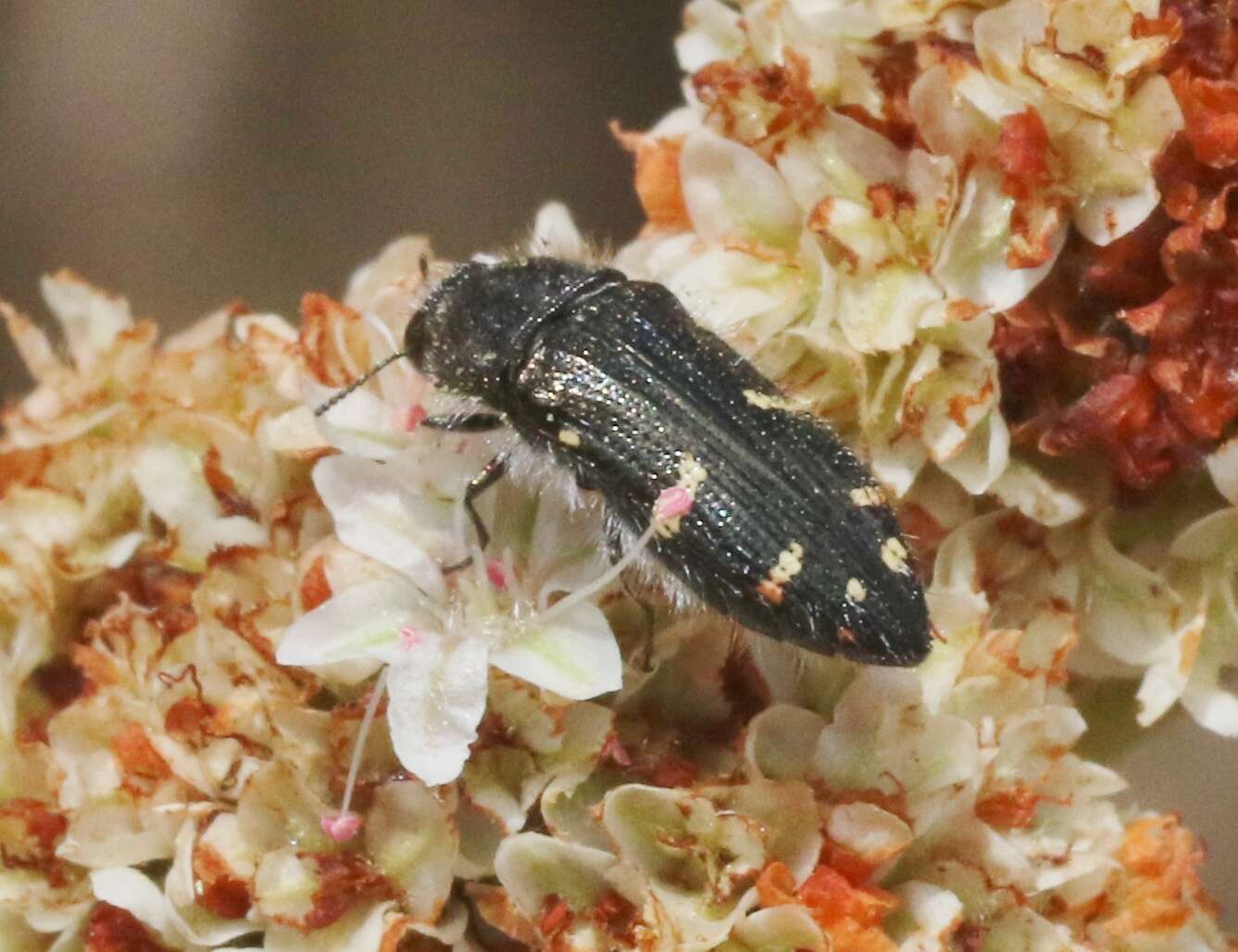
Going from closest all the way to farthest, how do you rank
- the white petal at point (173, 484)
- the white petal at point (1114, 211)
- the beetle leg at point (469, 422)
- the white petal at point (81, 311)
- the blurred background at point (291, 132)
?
the white petal at point (1114, 211), the beetle leg at point (469, 422), the white petal at point (173, 484), the white petal at point (81, 311), the blurred background at point (291, 132)

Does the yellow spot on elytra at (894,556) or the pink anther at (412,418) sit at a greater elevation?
the pink anther at (412,418)

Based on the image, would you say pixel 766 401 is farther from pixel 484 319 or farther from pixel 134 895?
pixel 134 895

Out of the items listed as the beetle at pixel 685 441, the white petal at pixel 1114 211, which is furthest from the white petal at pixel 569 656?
the white petal at pixel 1114 211

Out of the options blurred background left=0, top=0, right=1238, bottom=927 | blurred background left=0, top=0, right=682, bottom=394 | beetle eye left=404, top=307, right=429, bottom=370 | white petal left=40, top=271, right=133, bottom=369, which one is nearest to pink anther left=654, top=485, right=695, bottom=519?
beetle eye left=404, top=307, right=429, bottom=370

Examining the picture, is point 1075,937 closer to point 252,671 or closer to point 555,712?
point 555,712

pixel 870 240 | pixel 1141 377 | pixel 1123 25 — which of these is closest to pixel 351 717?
pixel 870 240

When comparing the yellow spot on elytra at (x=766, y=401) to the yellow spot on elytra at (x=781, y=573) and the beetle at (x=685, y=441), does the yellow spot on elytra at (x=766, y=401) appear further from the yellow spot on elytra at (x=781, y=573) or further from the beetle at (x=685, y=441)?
the yellow spot on elytra at (x=781, y=573)

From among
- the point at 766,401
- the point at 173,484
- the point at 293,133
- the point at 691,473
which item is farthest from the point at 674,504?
the point at 293,133

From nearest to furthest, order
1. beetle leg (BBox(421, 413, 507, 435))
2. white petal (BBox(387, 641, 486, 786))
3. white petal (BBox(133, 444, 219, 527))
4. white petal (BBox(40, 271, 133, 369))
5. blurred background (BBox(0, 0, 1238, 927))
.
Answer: white petal (BBox(387, 641, 486, 786)) → beetle leg (BBox(421, 413, 507, 435)) → white petal (BBox(133, 444, 219, 527)) → white petal (BBox(40, 271, 133, 369)) → blurred background (BBox(0, 0, 1238, 927))

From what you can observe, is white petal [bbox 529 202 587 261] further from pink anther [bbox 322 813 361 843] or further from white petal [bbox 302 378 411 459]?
pink anther [bbox 322 813 361 843]
